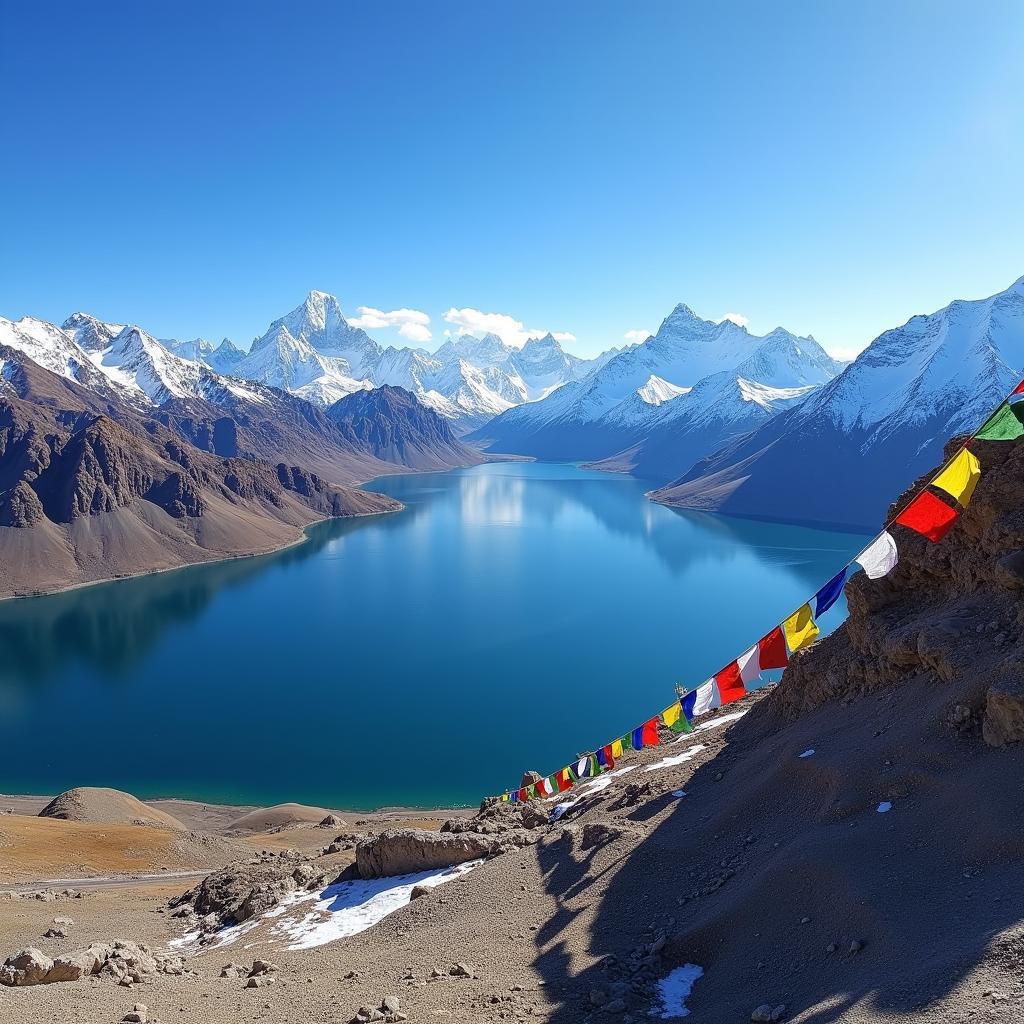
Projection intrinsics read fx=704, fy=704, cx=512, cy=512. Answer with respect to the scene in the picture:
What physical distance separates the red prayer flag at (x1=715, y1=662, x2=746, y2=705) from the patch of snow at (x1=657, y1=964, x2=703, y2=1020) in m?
9.87

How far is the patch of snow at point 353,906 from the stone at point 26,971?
19.4ft

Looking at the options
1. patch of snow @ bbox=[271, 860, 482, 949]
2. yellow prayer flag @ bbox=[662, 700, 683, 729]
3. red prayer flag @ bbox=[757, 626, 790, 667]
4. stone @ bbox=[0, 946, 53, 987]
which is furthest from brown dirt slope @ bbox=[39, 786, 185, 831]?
red prayer flag @ bbox=[757, 626, 790, 667]

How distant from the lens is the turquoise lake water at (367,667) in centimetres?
6059

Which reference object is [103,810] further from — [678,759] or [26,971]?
[678,759]

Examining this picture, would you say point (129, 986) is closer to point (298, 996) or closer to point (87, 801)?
point (298, 996)

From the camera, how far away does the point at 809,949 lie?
12.5m

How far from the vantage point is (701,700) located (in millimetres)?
23562

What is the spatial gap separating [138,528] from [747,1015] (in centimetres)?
19241

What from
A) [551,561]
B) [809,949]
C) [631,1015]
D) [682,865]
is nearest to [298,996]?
[631,1015]

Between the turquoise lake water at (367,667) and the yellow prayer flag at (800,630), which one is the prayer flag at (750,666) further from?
the turquoise lake water at (367,667)

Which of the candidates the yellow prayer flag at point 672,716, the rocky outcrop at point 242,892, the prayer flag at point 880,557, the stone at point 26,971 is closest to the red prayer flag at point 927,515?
the prayer flag at point 880,557

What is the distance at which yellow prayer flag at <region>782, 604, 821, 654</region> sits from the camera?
21141 mm

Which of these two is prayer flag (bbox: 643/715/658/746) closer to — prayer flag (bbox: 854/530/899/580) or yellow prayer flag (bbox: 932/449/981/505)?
prayer flag (bbox: 854/530/899/580)

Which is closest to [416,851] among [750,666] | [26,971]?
[26,971]
